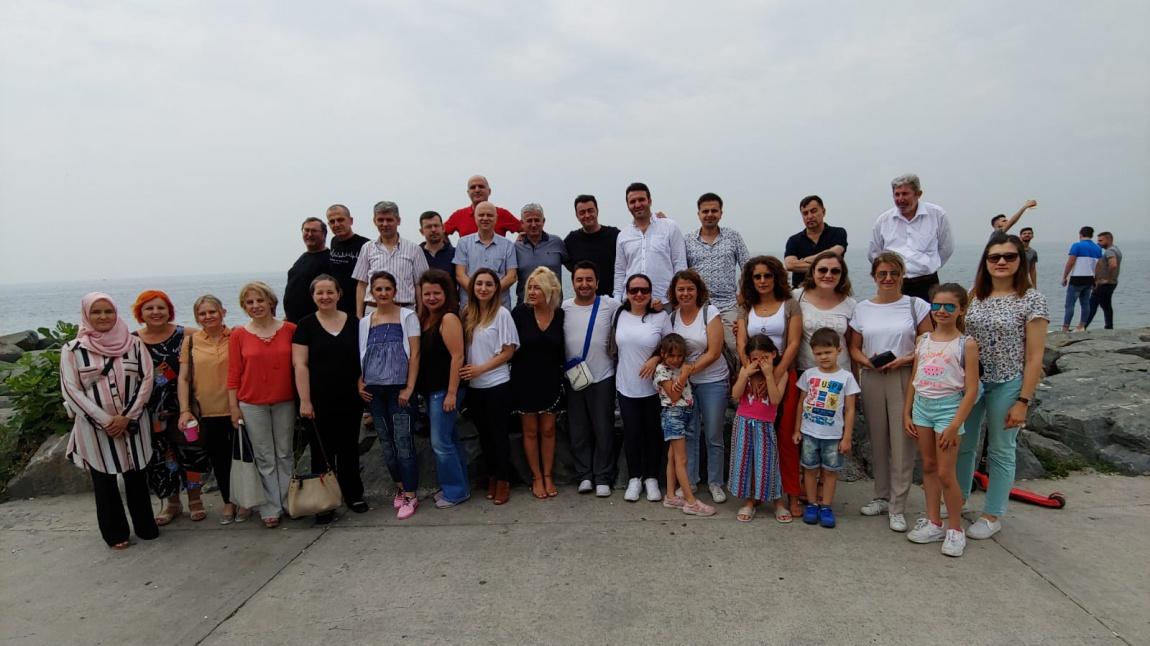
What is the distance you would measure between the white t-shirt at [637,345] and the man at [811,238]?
4.97 feet

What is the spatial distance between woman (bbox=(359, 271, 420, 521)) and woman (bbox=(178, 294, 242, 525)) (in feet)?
3.37

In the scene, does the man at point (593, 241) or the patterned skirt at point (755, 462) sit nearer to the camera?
the patterned skirt at point (755, 462)

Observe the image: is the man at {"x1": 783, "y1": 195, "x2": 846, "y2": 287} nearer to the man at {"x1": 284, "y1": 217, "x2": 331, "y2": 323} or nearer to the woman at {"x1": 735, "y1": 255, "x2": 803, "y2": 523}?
the woman at {"x1": 735, "y1": 255, "x2": 803, "y2": 523}

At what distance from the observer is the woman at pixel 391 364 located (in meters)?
4.30

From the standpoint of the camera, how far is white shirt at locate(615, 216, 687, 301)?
5.07 meters

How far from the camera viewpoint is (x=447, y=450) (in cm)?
450

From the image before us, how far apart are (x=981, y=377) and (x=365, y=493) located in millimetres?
4554

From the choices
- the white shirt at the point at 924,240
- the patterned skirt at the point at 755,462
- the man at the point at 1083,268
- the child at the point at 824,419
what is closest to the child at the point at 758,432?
the patterned skirt at the point at 755,462

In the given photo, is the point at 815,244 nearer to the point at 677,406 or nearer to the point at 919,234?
the point at 919,234

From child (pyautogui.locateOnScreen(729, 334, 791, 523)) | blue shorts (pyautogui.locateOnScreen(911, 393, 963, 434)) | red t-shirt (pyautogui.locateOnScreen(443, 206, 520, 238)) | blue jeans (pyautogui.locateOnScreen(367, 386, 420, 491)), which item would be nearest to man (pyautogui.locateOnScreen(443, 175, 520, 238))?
red t-shirt (pyautogui.locateOnScreen(443, 206, 520, 238))

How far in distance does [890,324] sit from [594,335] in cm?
200

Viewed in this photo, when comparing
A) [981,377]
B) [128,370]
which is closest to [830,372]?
[981,377]

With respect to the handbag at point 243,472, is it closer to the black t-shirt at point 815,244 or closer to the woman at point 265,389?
the woman at point 265,389

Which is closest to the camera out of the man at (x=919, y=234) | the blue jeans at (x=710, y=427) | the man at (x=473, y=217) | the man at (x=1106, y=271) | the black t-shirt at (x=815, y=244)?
the blue jeans at (x=710, y=427)
